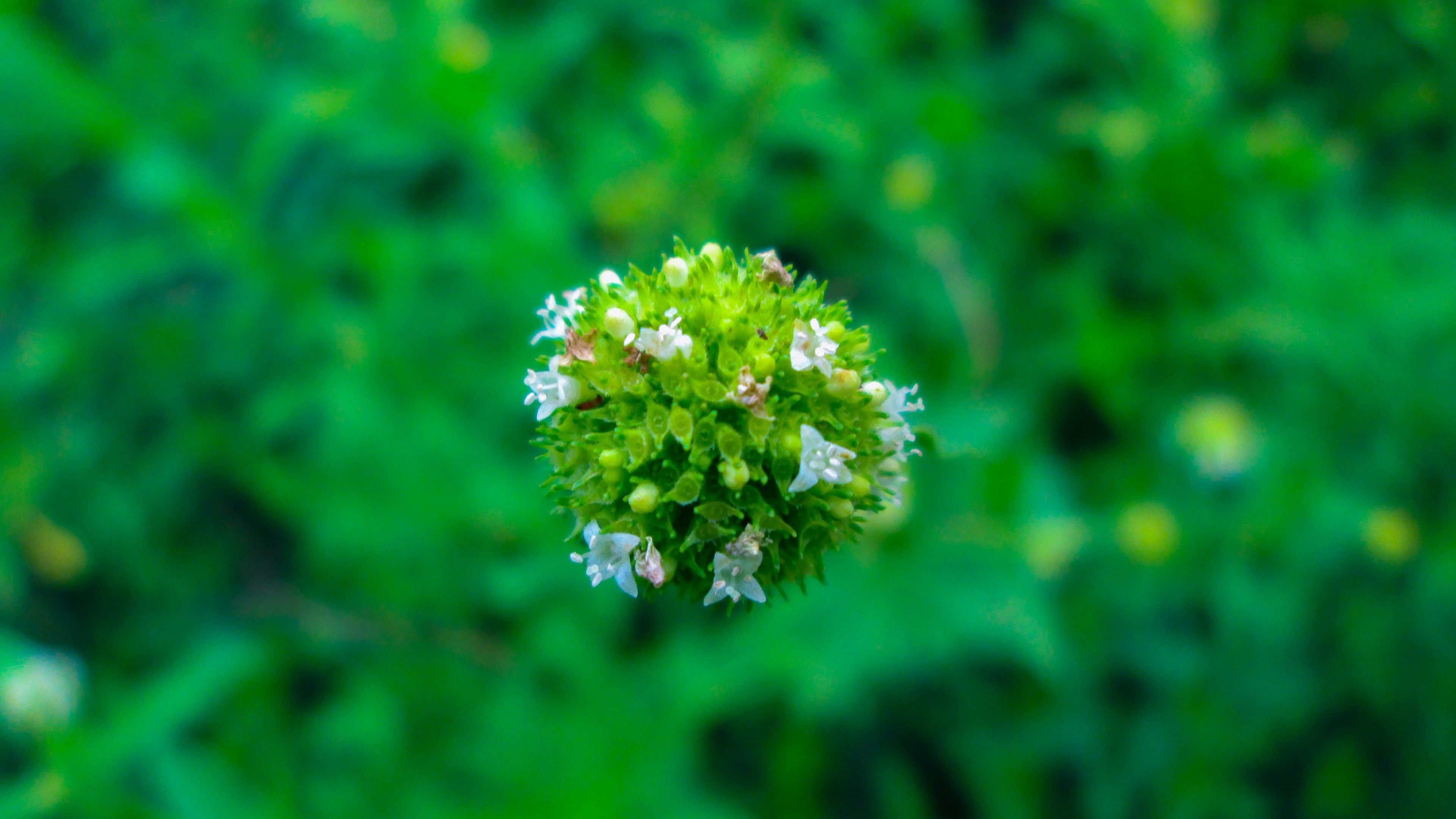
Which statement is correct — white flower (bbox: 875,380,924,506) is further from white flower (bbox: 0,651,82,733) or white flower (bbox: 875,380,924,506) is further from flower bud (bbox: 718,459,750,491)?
white flower (bbox: 0,651,82,733)

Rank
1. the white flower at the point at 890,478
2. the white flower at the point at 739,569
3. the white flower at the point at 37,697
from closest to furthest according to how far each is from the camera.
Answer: the white flower at the point at 739,569 → the white flower at the point at 890,478 → the white flower at the point at 37,697

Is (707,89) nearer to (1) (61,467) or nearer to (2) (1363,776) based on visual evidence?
(1) (61,467)

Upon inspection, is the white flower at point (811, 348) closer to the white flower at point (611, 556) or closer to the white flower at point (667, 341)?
the white flower at point (667, 341)

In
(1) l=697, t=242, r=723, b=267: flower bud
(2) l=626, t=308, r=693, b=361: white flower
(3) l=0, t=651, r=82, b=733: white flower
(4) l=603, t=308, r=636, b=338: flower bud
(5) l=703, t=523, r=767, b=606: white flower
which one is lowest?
(5) l=703, t=523, r=767, b=606: white flower

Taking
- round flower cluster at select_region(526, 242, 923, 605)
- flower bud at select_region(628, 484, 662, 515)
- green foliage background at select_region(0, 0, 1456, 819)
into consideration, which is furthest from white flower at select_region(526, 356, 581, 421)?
green foliage background at select_region(0, 0, 1456, 819)

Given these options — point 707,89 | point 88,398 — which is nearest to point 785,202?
point 707,89

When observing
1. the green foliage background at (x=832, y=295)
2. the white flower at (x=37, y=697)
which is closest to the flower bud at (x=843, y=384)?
the green foliage background at (x=832, y=295)

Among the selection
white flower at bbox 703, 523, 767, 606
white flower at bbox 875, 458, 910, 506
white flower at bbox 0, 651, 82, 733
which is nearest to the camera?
white flower at bbox 703, 523, 767, 606
